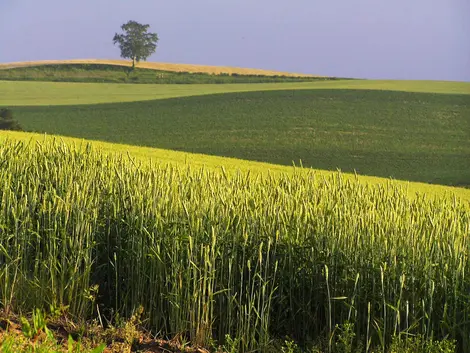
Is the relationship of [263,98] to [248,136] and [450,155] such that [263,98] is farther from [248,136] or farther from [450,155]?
[450,155]

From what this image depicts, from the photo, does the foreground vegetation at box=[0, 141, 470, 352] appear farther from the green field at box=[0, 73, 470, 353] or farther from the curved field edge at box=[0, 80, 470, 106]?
the curved field edge at box=[0, 80, 470, 106]

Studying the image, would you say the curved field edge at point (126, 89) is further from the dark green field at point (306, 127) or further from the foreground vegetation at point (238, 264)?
the foreground vegetation at point (238, 264)

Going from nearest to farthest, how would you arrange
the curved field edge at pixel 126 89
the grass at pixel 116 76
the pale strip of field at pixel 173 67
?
the curved field edge at pixel 126 89
the grass at pixel 116 76
the pale strip of field at pixel 173 67

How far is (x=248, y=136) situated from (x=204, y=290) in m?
28.8

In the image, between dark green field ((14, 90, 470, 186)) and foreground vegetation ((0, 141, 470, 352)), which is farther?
dark green field ((14, 90, 470, 186))

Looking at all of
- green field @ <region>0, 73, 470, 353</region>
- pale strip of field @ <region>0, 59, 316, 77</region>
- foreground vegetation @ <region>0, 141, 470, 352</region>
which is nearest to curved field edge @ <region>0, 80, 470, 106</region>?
pale strip of field @ <region>0, 59, 316, 77</region>

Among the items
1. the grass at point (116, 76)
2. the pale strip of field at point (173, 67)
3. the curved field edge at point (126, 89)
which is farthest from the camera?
the pale strip of field at point (173, 67)

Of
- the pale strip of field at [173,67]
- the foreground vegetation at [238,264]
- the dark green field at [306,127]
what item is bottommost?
the dark green field at [306,127]

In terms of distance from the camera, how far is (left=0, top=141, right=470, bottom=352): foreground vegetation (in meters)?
4.90

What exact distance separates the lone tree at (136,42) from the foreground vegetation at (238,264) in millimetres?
63685

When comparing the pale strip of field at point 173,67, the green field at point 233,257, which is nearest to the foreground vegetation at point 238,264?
the green field at point 233,257

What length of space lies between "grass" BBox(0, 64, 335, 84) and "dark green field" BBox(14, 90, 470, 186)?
16016 millimetres

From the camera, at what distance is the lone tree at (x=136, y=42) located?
69250 mm

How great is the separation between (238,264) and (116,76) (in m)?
55.7
